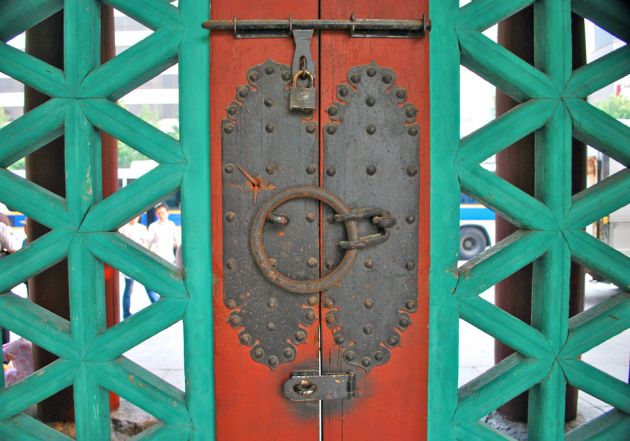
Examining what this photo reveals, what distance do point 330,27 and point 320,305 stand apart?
0.92 m

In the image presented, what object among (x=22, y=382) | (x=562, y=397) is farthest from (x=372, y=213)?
(x=22, y=382)

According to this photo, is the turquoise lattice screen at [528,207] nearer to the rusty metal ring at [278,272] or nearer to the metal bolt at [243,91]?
the rusty metal ring at [278,272]

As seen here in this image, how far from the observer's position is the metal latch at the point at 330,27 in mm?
1473

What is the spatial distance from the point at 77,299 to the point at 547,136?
170 centimetres

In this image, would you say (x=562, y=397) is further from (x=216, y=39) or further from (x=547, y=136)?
(x=216, y=39)

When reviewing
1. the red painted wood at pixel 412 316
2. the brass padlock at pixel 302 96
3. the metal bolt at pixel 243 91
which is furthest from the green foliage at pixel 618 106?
the metal bolt at pixel 243 91

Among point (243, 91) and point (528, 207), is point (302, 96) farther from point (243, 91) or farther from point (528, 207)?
point (528, 207)

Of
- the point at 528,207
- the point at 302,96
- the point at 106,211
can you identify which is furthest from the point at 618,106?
the point at 106,211

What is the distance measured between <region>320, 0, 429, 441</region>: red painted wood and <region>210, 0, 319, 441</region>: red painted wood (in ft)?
0.22

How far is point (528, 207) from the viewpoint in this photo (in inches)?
61.4

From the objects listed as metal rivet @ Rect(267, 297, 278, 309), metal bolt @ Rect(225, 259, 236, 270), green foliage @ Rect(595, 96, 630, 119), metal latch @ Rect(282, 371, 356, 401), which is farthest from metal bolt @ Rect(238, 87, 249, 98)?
green foliage @ Rect(595, 96, 630, 119)

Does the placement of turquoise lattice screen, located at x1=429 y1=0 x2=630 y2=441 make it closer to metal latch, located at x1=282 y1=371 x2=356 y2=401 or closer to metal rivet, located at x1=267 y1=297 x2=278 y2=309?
metal latch, located at x1=282 y1=371 x2=356 y2=401

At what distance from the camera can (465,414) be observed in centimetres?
160

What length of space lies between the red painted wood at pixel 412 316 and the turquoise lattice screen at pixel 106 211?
41cm
